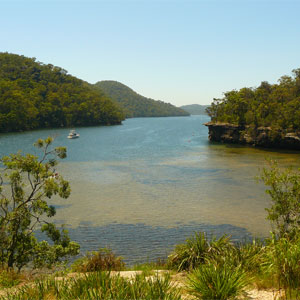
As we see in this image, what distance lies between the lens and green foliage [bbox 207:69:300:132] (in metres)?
69.5

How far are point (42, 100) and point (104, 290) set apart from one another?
159m

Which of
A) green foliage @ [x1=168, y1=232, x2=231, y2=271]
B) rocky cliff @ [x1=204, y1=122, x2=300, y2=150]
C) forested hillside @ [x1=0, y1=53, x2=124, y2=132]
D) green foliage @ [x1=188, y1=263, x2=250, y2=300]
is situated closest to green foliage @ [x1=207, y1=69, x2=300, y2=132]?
rocky cliff @ [x1=204, y1=122, x2=300, y2=150]

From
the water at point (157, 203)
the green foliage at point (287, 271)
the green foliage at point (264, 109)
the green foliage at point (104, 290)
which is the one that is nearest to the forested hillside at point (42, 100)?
the green foliage at point (264, 109)

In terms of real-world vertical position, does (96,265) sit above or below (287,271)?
below

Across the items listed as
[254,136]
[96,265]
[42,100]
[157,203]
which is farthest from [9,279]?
[42,100]

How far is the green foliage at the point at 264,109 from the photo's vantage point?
69500mm

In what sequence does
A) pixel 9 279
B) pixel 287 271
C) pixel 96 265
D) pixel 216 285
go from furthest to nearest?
1. pixel 96 265
2. pixel 9 279
3. pixel 287 271
4. pixel 216 285

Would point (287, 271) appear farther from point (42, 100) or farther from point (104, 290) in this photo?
point (42, 100)

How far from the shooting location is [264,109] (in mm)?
77688

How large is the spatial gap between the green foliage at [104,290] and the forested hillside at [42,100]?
11664cm

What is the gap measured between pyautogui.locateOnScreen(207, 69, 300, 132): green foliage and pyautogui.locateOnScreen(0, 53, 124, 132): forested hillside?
71.1 meters

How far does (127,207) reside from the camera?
28.8 meters

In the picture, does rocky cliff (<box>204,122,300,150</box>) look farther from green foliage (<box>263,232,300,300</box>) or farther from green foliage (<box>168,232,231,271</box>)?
green foliage (<box>263,232,300,300</box>)

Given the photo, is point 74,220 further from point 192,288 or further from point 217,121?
point 217,121
